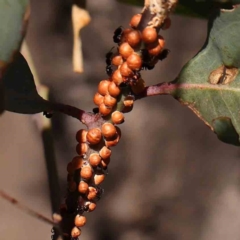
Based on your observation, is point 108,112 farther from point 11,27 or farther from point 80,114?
point 11,27

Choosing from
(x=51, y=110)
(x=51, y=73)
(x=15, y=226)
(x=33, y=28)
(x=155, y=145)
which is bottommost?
(x=15, y=226)

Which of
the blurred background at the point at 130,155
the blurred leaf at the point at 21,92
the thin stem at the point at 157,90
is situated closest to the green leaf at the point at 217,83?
the thin stem at the point at 157,90

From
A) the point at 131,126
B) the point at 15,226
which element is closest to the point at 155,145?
the point at 131,126

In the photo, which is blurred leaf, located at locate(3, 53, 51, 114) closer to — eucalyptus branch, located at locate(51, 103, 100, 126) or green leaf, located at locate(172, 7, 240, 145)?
eucalyptus branch, located at locate(51, 103, 100, 126)

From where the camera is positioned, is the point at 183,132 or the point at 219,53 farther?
the point at 183,132

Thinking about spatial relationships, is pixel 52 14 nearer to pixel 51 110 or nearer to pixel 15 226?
pixel 15 226

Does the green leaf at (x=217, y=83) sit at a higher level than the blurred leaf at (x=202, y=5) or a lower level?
lower

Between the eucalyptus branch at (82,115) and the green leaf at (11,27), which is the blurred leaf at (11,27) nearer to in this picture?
the green leaf at (11,27)
